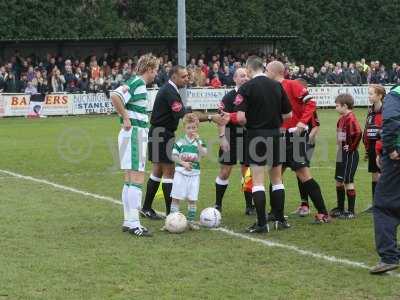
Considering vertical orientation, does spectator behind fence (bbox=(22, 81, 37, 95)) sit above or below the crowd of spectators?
below

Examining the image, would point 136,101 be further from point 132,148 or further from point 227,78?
point 227,78

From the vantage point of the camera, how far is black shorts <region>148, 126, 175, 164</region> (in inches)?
403

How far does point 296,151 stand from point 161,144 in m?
1.74

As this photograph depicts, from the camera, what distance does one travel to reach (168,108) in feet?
33.6

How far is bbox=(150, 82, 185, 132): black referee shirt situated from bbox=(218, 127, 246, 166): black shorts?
2.77 ft

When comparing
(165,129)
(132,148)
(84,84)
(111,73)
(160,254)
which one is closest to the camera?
(160,254)

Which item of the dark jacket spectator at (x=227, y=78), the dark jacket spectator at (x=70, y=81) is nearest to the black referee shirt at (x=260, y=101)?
the dark jacket spectator at (x=70, y=81)

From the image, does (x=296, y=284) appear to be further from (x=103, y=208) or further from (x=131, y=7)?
(x=131, y=7)

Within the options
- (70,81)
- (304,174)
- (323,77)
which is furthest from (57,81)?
(304,174)

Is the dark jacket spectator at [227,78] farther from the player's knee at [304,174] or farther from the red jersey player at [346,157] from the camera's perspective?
the player's knee at [304,174]

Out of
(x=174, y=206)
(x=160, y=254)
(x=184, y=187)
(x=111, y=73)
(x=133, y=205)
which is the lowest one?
(x=160, y=254)

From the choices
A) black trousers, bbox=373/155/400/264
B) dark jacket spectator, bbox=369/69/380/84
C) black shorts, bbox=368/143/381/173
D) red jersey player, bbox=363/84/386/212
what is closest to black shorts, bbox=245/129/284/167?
red jersey player, bbox=363/84/386/212

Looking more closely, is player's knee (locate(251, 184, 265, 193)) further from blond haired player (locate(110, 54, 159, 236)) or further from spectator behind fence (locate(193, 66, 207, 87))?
spectator behind fence (locate(193, 66, 207, 87))

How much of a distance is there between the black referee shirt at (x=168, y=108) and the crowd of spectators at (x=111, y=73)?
59.2ft
